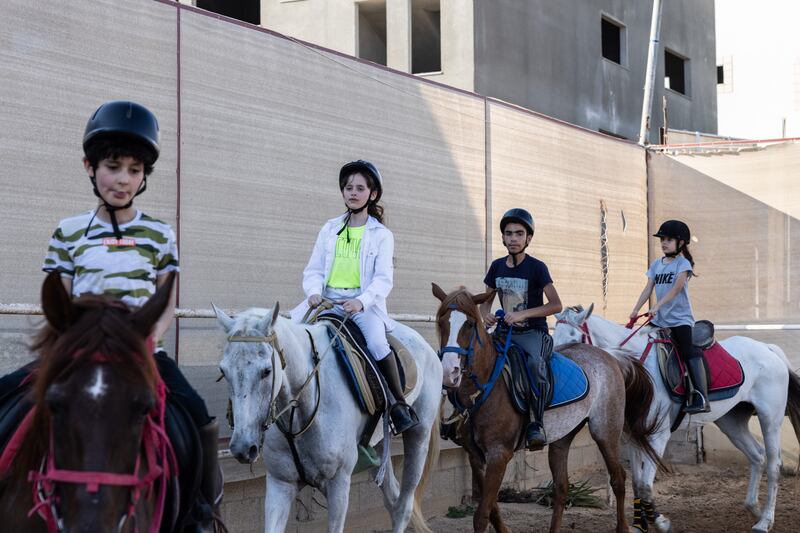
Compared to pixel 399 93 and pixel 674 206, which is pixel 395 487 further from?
pixel 674 206

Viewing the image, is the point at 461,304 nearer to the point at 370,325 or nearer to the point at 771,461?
the point at 370,325

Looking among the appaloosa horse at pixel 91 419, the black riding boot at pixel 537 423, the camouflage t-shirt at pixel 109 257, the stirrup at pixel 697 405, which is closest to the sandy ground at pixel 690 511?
the stirrup at pixel 697 405

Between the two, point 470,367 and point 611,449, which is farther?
point 611,449

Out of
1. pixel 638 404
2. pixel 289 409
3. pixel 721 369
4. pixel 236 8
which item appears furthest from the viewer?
pixel 236 8

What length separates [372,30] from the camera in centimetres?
1925

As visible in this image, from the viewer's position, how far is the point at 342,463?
5398 mm

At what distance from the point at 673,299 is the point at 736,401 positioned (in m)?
1.26

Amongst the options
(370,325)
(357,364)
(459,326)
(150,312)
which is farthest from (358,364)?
(150,312)

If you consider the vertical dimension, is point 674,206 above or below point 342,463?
above

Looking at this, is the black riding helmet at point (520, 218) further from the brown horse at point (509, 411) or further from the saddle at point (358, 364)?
the saddle at point (358, 364)

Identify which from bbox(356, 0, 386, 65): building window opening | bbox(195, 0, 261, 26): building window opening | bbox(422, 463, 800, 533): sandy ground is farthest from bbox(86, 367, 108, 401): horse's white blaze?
bbox(195, 0, 261, 26): building window opening

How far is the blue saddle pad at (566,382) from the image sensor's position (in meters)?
7.43

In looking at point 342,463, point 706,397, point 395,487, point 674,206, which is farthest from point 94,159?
point 674,206

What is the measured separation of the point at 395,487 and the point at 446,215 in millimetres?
3519
